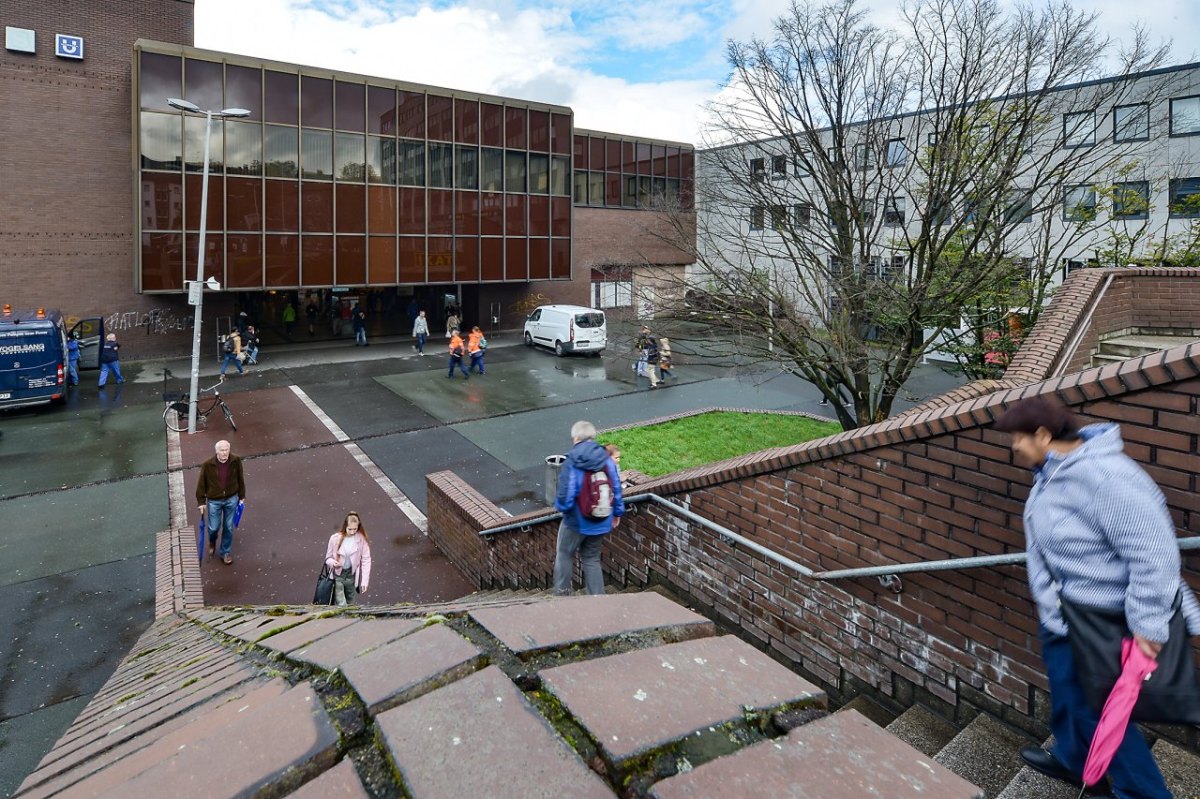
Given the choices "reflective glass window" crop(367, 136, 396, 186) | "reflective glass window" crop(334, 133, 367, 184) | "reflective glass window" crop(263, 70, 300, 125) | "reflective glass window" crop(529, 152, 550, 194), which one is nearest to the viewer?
"reflective glass window" crop(263, 70, 300, 125)

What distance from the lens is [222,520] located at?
387 inches

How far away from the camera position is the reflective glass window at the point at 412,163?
89.0 feet

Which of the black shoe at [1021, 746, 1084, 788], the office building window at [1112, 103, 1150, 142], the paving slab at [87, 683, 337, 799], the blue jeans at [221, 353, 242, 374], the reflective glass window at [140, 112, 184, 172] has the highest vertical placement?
the reflective glass window at [140, 112, 184, 172]

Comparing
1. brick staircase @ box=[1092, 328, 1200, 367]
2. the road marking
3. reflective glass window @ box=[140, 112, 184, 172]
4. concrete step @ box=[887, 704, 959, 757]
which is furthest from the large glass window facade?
concrete step @ box=[887, 704, 959, 757]

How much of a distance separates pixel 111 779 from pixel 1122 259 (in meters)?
19.5

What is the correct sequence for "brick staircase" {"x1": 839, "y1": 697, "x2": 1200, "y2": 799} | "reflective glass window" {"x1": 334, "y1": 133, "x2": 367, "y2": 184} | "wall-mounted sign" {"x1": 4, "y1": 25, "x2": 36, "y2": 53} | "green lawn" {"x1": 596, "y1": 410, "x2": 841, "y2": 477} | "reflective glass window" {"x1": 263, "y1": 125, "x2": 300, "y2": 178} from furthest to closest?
1. "reflective glass window" {"x1": 334, "y1": 133, "x2": 367, "y2": 184}
2. "reflective glass window" {"x1": 263, "y1": 125, "x2": 300, "y2": 178}
3. "wall-mounted sign" {"x1": 4, "y1": 25, "x2": 36, "y2": 53}
4. "green lawn" {"x1": 596, "y1": 410, "x2": 841, "y2": 477}
5. "brick staircase" {"x1": 839, "y1": 697, "x2": 1200, "y2": 799}

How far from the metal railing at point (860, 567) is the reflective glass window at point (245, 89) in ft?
77.5

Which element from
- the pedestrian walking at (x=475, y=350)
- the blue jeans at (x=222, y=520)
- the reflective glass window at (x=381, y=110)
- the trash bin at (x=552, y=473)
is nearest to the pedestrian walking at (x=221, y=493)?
the blue jeans at (x=222, y=520)

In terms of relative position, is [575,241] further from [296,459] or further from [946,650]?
[946,650]

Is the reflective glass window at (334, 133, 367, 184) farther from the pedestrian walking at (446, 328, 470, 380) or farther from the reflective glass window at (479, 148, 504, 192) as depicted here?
the pedestrian walking at (446, 328, 470, 380)

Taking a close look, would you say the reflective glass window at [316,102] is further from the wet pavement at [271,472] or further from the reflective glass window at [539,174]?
the reflective glass window at [539,174]

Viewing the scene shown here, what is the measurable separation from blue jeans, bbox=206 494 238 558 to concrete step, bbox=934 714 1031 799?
30.0ft

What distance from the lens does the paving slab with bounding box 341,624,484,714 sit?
1.71 m

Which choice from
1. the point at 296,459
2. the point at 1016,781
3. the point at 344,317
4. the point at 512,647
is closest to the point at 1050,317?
the point at 1016,781
